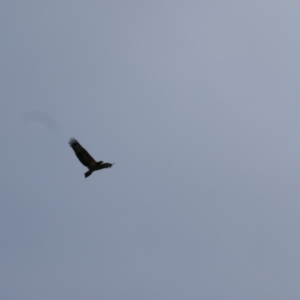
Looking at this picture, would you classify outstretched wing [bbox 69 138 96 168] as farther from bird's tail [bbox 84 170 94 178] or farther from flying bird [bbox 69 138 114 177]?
bird's tail [bbox 84 170 94 178]

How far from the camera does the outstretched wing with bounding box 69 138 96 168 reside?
24.7 meters

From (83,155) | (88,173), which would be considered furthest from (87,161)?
(88,173)

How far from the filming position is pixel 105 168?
81.6 ft

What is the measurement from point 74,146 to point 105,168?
10.1 ft

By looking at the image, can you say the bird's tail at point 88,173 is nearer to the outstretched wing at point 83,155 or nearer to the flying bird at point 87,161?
the flying bird at point 87,161

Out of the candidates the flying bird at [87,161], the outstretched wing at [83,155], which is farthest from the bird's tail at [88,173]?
the outstretched wing at [83,155]

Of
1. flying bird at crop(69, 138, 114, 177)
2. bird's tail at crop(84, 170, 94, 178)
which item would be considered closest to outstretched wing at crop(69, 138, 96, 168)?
flying bird at crop(69, 138, 114, 177)

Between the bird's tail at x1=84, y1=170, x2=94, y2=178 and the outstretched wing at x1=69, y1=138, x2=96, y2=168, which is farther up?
the outstretched wing at x1=69, y1=138, x2=96, y2=168

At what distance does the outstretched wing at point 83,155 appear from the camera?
24656 mm

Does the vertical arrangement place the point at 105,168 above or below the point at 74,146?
below

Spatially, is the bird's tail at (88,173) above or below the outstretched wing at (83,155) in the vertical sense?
below

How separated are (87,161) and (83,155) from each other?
580mm

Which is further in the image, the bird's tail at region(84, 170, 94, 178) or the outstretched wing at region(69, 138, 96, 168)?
the outstretched wing at region(69, 138, 96, 168)

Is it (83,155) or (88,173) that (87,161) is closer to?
(83,155)
